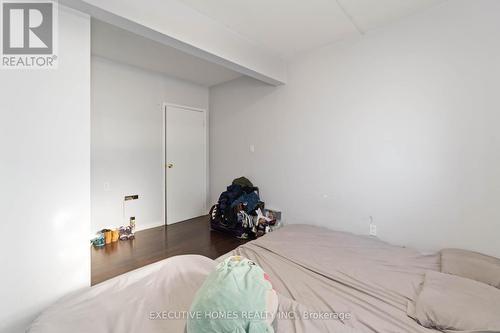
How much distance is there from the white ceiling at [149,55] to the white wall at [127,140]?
0.24m

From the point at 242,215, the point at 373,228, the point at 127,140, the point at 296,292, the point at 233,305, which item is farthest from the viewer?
the point at 127,140

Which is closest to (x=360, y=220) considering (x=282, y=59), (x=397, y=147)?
(x=397, y=147)

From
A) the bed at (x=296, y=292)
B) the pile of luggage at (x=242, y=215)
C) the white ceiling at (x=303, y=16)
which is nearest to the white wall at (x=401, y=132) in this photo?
the white ceiling at (x=303, y=16)

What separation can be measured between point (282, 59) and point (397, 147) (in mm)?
1864

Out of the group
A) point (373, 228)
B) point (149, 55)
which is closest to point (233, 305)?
point (373, 228)

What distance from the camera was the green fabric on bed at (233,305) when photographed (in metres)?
0.82

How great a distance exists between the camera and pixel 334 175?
2699mm

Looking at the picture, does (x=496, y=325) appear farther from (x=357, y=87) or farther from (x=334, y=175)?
(x=357, y=87)

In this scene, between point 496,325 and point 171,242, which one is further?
point 171,242

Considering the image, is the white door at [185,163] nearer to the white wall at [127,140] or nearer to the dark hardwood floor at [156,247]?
the white wall at [127,140]

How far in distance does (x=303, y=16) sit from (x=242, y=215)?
2.53 metres

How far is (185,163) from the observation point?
408 cm

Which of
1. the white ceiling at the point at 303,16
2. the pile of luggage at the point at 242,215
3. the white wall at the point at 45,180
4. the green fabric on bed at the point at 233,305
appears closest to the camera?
the green fabric on bed at the point at 233,305

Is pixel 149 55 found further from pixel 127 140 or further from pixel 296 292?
pixel 296 292
